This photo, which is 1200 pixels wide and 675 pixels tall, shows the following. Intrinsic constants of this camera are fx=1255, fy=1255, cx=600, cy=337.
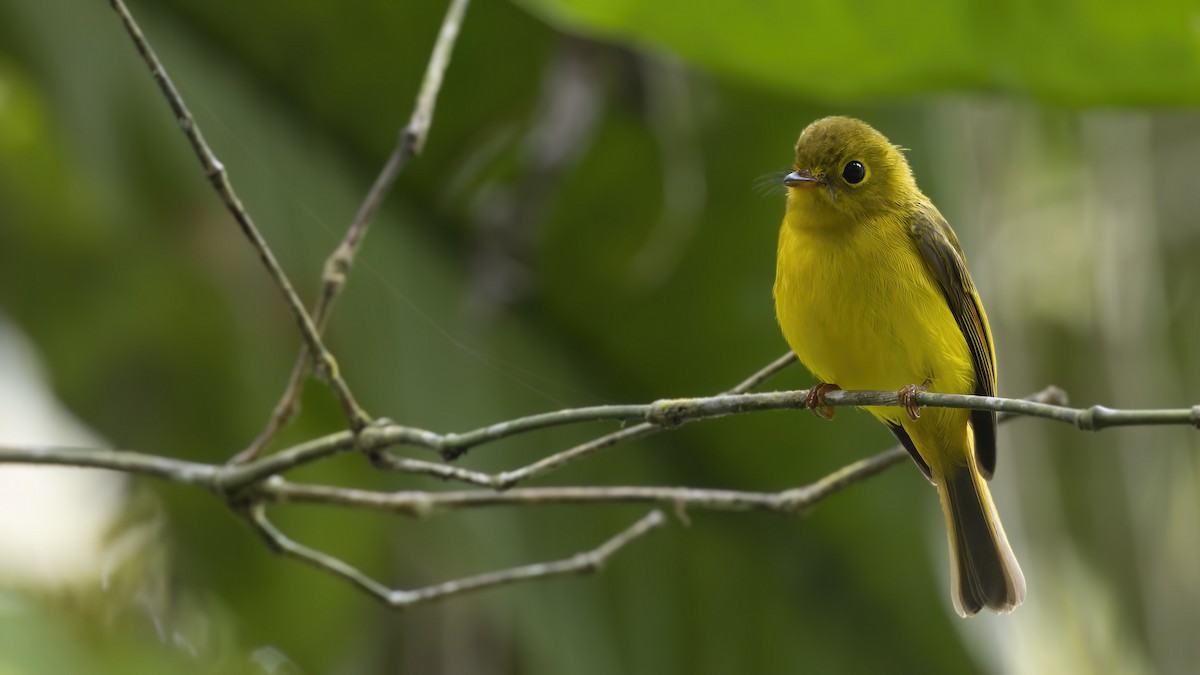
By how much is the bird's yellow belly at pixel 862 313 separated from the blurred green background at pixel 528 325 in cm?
34

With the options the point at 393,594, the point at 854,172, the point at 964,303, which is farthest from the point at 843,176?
the point at 393,594

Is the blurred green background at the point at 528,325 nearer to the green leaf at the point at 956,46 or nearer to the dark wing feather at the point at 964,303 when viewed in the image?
the green leaf at the point at 956,46

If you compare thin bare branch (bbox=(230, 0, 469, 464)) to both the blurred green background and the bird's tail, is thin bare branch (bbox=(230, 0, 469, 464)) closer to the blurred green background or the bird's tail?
the blurred green background

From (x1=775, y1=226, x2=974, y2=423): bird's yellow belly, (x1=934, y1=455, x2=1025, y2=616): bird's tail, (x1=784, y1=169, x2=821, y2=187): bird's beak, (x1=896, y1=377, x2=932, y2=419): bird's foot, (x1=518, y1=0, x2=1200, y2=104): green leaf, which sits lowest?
(x1=934, y1=455, x2=1025, y2=616): bird's tail

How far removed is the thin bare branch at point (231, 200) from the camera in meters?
1.11

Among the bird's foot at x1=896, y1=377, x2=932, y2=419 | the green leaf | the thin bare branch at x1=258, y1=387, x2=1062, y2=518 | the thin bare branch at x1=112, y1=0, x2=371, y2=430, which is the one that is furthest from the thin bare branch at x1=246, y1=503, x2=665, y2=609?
the green leaf

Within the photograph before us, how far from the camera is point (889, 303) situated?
5.32ft

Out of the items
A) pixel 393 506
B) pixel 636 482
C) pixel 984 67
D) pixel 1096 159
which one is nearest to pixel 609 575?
pixel 636 482

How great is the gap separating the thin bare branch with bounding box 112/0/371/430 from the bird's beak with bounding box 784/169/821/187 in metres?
0.59

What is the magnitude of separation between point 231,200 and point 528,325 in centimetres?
114

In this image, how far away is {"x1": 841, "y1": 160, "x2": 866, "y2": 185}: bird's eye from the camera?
5.22 ft

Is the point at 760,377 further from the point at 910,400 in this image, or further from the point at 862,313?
the point at 862,313

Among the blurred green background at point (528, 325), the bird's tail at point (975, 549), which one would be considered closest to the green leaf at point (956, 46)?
the blurred green background at point (528, 325)

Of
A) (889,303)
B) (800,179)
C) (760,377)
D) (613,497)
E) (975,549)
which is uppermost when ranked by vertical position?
(800,179)
